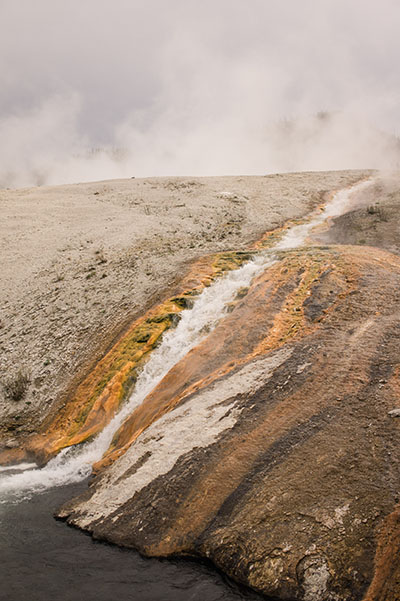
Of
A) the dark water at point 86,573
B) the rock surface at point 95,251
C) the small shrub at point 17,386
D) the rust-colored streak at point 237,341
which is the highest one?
the rock surface at point 95,251

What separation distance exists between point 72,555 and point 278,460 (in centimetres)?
433

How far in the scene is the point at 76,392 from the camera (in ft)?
48.5

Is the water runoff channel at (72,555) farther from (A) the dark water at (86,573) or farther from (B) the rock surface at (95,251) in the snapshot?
(B) the rock surface at (95,251)

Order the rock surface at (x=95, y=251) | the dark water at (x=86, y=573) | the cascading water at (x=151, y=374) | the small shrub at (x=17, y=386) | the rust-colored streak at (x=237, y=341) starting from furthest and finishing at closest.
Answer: the rock surface at (x=95, y=251), the small shrub at (x=17, y=386), the rust-colored streak at (x=237, y=341), the cascading water at (x=151, y=374), the dark water at (x=86, y=573)

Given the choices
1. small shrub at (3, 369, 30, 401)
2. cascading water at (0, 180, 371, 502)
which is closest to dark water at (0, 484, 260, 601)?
cascading water at (0, 180, 371, 502)

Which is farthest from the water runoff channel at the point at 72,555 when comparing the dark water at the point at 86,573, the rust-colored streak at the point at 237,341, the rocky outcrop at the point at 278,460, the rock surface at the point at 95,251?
the rock surface at the point at 95,251

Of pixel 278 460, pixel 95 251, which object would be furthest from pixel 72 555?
pixel 95 251

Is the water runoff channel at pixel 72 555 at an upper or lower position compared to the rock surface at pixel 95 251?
lower

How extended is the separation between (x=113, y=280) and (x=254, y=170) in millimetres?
161167

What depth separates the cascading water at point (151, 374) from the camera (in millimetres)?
11500

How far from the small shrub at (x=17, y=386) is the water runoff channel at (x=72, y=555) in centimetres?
326

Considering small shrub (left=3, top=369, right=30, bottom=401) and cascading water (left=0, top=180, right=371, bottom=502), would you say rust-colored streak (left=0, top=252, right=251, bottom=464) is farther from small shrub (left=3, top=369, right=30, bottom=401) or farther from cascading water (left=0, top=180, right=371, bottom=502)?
small shrub (left=3, top=369, right=30, bottom=401)

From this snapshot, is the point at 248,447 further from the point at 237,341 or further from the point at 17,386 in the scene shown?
the point at 17,386

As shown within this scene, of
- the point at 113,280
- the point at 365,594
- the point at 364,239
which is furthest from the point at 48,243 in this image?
the point at 365,594
